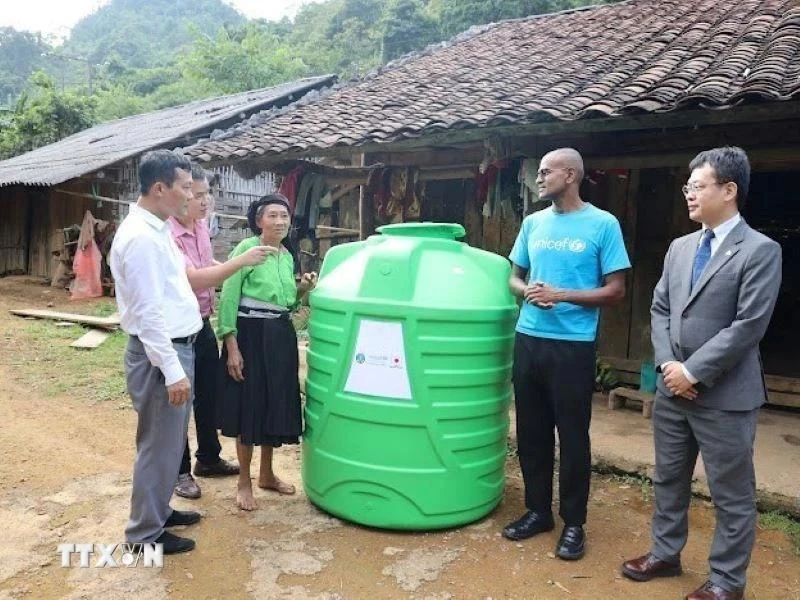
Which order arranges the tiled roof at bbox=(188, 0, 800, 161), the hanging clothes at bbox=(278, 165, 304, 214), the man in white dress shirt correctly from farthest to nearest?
the hanging clothes at bbox=(278, 165, 304, 214) < the tiled roof at bbox=(188, 0, 800, 161) < the man in white dress shirt

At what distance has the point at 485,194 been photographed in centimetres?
619

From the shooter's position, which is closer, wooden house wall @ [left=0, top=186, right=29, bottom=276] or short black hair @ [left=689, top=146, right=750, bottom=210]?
short black hair @ [left=689, top=146, right=750, bottom=210]

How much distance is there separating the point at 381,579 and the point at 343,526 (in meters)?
0.51

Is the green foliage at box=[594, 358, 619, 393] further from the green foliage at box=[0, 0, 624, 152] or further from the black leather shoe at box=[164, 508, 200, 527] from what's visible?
the green foliage at box=[0, 0, 624, 152]

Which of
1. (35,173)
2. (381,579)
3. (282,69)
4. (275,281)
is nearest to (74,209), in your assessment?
(35,173)

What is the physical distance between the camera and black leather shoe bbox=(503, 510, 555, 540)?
3.09 meters

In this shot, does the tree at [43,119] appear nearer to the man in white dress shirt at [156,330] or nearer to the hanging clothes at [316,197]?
the hanging clothes at [316,197]

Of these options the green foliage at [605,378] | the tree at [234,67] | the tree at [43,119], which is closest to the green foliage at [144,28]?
the tree at [234,67]

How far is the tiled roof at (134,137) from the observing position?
468 inches

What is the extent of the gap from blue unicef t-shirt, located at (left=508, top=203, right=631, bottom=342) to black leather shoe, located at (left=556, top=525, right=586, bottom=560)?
0.91 metres

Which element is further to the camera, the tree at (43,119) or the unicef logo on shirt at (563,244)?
the tree at (43,119)

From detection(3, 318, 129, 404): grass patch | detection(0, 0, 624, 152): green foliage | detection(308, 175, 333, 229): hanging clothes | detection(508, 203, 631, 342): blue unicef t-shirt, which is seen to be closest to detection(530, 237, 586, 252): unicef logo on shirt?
detection(508, 203, 631, 342): blue unicef t-shirt

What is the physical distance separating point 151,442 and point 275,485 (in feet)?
3.36

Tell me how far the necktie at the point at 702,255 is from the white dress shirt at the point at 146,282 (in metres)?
2.18
